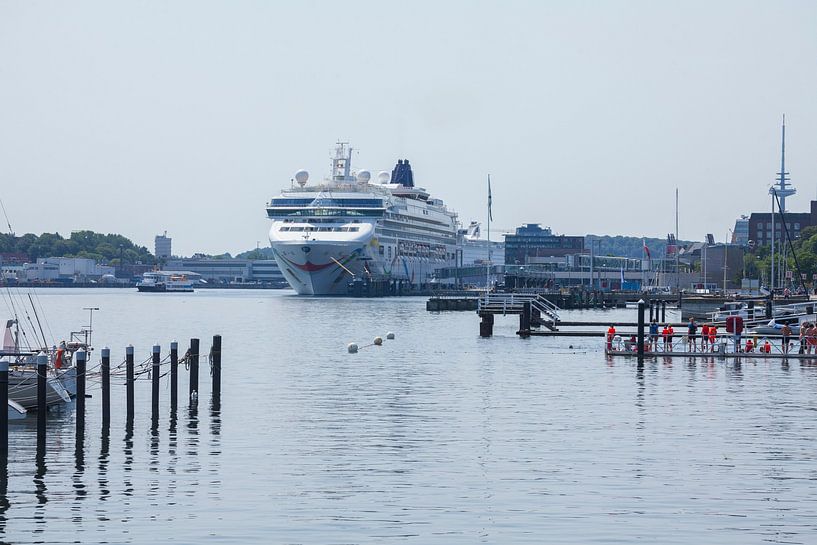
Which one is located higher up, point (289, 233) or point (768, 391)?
point (289, 233)

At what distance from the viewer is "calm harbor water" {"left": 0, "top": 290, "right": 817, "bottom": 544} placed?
21094 mm

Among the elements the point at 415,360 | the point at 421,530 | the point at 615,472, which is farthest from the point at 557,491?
the point at 415,360

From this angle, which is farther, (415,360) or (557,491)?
(415,360)

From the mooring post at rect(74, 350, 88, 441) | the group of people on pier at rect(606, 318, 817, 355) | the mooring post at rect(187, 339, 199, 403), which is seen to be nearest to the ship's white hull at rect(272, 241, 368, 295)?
the group of people on pier at rect(606, 318, 817, 355)

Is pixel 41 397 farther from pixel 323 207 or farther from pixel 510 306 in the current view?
pixel 323 207

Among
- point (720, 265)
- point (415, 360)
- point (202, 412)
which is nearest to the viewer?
point (202, 412)

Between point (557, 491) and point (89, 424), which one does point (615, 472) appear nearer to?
point (557, 491)

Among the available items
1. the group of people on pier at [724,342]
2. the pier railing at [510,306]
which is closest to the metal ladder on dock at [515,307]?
the pier railing at [510,306]

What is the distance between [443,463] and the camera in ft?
89.1

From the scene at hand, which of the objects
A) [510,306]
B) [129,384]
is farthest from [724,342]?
[129,384]

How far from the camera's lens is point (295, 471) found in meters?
26.2

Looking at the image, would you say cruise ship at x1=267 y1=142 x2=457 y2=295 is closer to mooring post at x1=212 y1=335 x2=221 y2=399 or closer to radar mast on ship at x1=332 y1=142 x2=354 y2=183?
radar mast on ship at x1=332 y1=142 x2=354 y2=183

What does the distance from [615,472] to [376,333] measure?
5688 cm

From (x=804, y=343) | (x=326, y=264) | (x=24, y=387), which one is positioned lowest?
(x=24, y=387)
